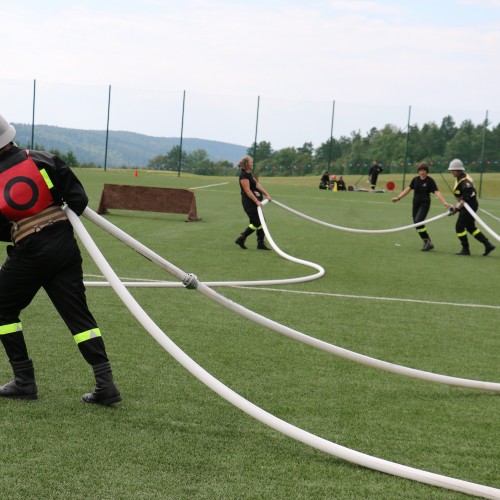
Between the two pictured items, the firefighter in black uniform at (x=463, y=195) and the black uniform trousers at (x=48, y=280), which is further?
the firefighter in black uniform at (x=463, y=195)

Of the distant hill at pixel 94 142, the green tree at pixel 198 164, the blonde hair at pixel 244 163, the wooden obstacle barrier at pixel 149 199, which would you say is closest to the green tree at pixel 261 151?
the distant hill at pixel 94 142

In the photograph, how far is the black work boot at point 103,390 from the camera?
4.92m

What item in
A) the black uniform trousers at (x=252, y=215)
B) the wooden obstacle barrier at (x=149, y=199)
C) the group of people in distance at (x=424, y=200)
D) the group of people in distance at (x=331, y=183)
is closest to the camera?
the group of people in distance at (x=424, y=200)

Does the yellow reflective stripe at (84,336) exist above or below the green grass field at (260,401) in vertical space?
above

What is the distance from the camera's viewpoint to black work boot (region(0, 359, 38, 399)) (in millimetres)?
4988

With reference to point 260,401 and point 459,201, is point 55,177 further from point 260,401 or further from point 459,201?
point 459,201

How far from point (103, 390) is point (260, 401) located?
103 centimetres

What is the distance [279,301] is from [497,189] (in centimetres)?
4368

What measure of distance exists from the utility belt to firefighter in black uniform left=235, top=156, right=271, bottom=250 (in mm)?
9498

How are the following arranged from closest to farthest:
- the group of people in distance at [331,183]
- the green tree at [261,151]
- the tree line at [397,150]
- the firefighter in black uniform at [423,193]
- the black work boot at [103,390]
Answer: the black work boot at [103,390] → the firefighter in black uniform at [423,193] → the group of people in distance at [331,183] → the tree line at [397,150] → the green tree at [261,151]

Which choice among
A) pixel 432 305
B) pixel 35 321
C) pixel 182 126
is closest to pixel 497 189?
pixel 182 126

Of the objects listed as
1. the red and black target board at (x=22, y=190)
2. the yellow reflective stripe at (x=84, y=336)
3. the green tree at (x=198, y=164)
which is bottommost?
the yellow reflective stripe at (x=84, y=336)

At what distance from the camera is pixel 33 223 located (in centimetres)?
475

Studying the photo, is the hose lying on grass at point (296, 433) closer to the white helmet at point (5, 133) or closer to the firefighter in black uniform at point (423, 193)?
the white helmet at point (5, 133)
